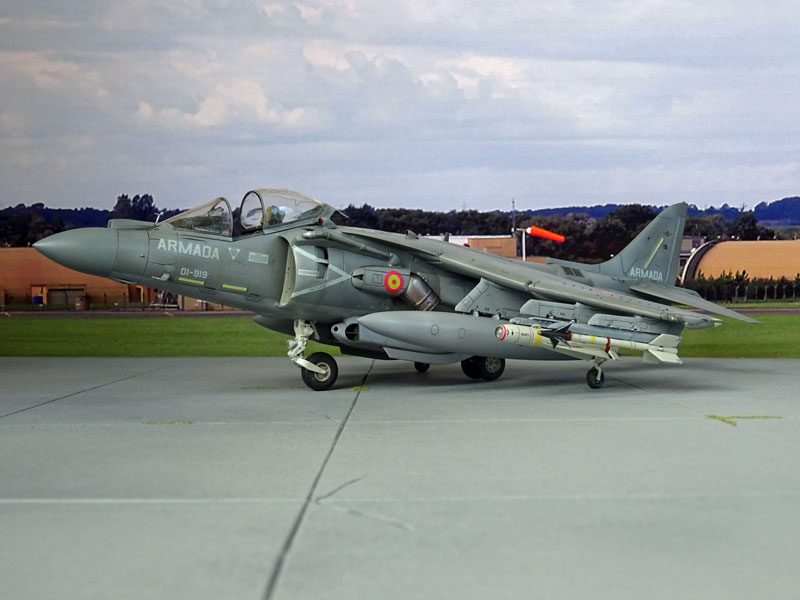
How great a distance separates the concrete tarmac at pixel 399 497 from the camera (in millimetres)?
3193

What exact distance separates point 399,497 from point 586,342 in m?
4.89

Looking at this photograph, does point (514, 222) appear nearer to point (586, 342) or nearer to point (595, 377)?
point (595, 377)

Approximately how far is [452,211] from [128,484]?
10.2 metres

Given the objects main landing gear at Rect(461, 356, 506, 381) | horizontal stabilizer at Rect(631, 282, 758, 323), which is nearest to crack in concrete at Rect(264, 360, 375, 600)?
main landing gear at Rect(461, 356, 506, 381)

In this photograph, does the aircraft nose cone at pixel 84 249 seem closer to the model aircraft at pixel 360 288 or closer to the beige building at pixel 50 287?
the model aircraft at pixel 360 288

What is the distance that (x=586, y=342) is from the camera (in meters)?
8.86

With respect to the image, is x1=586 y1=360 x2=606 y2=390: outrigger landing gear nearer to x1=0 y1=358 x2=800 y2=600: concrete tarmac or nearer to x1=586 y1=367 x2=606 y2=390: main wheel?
x1=586 y1=367 x2=606 y2=390: main wheel

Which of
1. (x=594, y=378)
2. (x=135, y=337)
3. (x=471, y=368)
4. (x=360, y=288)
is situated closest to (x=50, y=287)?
(x=135, y=337)

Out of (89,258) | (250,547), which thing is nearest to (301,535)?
(250,547)

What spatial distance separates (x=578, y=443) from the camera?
6043mm

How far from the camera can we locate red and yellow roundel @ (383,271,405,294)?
30.7 ft

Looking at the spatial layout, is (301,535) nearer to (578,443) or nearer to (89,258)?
(578,443)

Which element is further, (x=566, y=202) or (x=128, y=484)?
(x=566, y=202)

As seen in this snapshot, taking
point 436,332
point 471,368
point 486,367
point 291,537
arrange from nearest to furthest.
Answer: point 291,537
point 436,332
point 486,367
point 471,368
